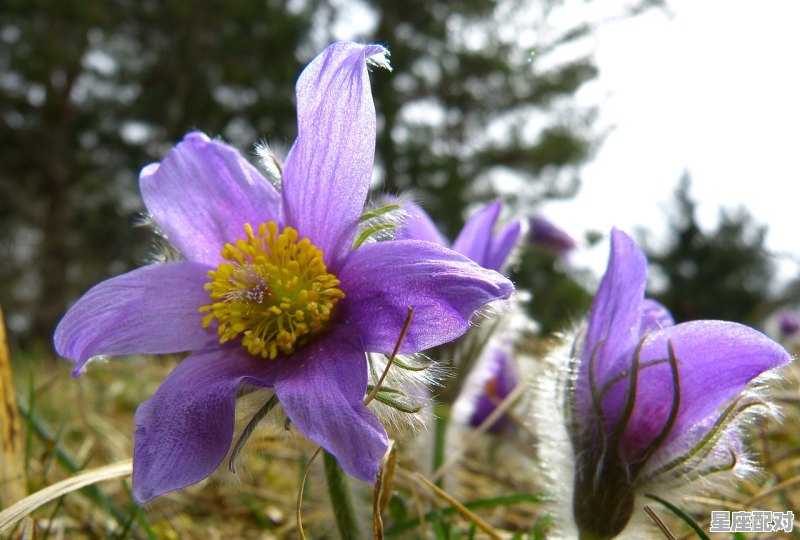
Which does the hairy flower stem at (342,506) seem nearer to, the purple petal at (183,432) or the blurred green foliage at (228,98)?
the purple petal at (183,432)

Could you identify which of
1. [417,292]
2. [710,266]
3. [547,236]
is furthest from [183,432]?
[710,266]

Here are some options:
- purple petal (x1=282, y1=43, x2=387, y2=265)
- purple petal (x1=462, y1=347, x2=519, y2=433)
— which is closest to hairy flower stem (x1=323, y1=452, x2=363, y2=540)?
purple petal (x1=282, y1=43, x2=387, y2=265)

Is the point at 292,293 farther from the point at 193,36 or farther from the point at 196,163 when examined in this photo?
the point at 193,36

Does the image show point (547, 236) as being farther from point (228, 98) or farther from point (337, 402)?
point (228, 98)

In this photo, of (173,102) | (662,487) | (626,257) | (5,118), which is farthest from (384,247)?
(5,118)

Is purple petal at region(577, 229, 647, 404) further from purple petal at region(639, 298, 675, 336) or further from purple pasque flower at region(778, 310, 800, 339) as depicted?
purple pasque flower at region(778, 310, 800, 339)

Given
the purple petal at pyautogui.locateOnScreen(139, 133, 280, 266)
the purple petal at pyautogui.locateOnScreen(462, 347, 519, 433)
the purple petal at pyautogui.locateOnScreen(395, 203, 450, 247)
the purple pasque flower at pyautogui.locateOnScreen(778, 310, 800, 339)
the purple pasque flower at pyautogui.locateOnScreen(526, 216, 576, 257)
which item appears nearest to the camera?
the purple petal at pyautogui.locateOnScreen(139, 133, 280, 266)

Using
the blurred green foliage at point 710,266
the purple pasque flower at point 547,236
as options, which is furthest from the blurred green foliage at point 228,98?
the purple pasque flower at point 547,236

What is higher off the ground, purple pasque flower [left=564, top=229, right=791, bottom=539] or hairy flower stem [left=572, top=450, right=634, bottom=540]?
purple pasque flower [left=564, top=229, right=791, bottom=539]

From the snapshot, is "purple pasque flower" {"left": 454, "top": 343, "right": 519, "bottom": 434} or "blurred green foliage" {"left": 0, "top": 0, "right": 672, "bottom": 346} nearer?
"purple pasque flower" {"left": 454, "top": 343, "right": 519, "bottom": 434}
